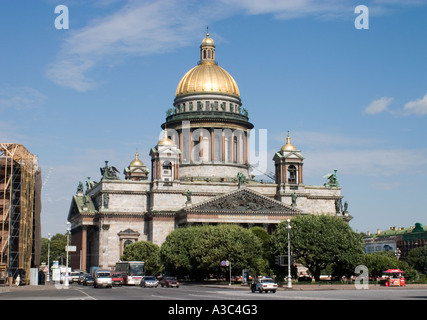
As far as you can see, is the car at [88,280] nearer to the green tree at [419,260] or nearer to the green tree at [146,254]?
the green tree at [146,254]

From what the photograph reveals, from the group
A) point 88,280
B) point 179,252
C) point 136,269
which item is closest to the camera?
point 88,280

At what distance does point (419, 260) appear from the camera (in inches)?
6437

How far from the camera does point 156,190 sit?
130 meters

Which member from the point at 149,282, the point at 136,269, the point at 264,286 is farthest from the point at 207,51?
the point at 264,286

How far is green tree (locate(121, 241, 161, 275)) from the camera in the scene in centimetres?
11612

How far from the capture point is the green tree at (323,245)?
97.0 m

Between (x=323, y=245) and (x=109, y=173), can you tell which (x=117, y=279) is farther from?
(x=109, y=173)

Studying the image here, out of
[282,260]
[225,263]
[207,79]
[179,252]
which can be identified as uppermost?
[207,79]

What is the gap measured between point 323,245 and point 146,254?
107ft

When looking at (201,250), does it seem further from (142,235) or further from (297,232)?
(142,235)

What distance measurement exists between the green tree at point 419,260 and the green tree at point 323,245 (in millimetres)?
66347

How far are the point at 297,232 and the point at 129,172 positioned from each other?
203ft
